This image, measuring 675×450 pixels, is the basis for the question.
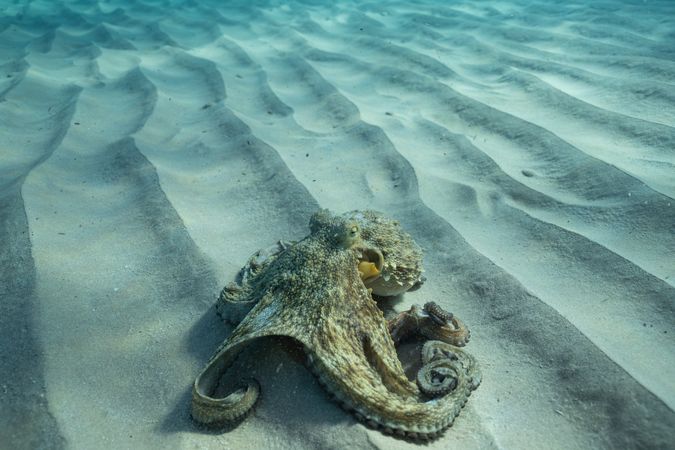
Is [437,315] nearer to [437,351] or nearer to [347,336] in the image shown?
[437,351]

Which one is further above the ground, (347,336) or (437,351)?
(347,336)

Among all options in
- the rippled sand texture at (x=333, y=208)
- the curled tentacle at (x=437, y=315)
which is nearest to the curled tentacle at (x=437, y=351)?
the curled tentacle at (x=437, y=315)

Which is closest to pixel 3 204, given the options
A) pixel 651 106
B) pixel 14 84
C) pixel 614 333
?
pixel 14 84

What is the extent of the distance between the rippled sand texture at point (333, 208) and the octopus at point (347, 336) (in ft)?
0.53

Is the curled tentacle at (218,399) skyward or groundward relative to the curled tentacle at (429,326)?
groundward

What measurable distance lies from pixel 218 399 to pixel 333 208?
2.06m

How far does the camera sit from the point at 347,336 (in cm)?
208

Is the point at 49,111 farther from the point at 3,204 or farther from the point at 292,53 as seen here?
the point at 292,53

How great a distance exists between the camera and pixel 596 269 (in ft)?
10.2

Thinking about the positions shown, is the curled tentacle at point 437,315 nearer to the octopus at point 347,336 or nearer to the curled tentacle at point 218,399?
the octopus at point 347,336

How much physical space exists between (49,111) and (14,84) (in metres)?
1.25

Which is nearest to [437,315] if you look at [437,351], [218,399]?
[437,351]

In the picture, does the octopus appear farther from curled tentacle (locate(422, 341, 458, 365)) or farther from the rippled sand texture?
the rippled sand texture

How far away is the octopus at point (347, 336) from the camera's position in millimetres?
1992
